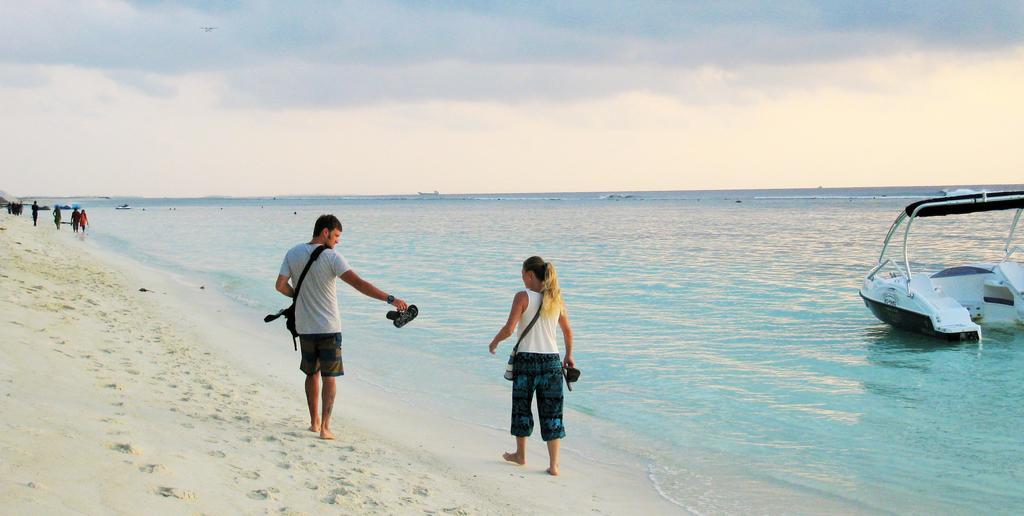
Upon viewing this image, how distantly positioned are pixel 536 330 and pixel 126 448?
9.85 feet

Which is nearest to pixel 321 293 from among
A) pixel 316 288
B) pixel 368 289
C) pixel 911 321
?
pixel 316 288

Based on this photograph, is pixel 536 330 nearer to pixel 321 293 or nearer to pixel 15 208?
pixel 321 293

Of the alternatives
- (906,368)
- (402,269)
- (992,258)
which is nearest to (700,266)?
(402,269)

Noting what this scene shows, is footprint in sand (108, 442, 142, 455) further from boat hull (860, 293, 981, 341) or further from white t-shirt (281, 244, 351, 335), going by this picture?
boat hull (860, 293, 981, 341)

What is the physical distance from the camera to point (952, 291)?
17.5 m

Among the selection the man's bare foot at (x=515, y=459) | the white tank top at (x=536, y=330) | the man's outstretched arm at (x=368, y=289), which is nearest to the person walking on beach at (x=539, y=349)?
the white tank top at (x=536, y=330)

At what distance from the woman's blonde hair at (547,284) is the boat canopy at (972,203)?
1131 centimetres

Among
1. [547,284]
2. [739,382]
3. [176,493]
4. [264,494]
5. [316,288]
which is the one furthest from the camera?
[739,382]

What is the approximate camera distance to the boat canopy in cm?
1480

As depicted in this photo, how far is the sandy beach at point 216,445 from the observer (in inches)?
185

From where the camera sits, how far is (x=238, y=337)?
12.8 meters

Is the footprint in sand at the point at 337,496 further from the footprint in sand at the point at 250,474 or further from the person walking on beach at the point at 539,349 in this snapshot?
the person walking on beach at the point at 539,349

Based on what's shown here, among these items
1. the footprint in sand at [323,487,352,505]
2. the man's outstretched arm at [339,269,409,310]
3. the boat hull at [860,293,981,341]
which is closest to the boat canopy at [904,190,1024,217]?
the boat hull at [860,293,981,341]

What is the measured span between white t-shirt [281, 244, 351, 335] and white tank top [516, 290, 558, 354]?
1.49m
